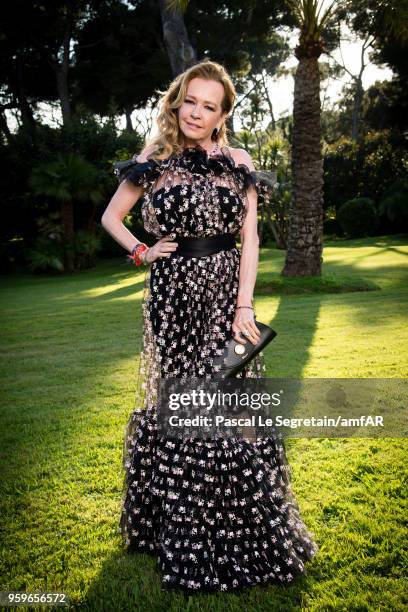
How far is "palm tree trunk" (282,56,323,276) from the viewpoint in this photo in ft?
35.5

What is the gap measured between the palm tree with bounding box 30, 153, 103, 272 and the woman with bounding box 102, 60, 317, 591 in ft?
51.9

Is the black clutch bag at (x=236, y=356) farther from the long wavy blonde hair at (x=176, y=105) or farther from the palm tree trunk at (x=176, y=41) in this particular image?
the palm tree trunk at (x=176, y=41)

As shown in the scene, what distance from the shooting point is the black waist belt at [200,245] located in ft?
8.79

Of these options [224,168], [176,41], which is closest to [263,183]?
[224,168]

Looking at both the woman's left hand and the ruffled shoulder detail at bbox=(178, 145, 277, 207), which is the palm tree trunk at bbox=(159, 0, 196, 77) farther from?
the woman's left hand

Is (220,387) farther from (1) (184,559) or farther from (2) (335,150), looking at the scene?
(2) (335,150)

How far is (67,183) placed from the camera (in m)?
17.8

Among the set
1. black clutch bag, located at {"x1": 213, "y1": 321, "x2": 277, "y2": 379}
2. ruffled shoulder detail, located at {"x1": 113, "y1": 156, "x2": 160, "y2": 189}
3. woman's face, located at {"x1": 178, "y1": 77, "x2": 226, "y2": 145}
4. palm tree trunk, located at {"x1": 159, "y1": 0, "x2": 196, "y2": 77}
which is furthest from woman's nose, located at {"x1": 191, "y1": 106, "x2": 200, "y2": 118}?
palm tree trunk, located at {"x1": 159, "y1": 0, "x2": 196, "y2": 77}

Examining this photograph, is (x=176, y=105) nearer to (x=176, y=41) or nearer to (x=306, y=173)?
(x=306, y=173)

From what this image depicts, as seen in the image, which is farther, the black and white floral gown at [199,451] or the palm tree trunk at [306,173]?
the palm tree trunk at [306,173]

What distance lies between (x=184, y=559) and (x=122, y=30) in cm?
2576

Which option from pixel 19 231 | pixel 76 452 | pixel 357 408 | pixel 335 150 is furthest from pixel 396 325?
pixel 335 150

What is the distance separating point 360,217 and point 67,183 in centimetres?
1408

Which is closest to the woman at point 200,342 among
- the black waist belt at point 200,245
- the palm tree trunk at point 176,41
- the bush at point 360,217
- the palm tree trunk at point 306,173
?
the black waist belt at point 200,245
